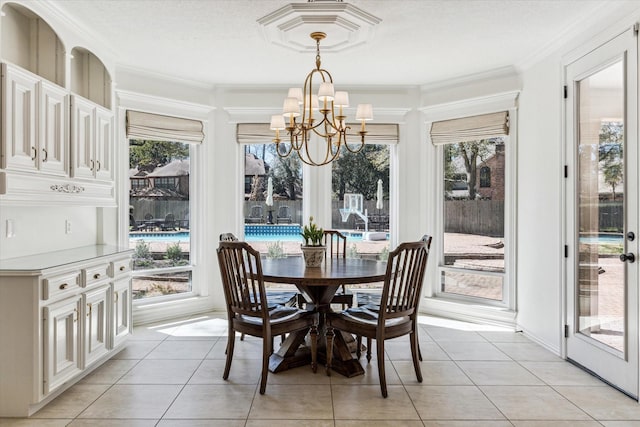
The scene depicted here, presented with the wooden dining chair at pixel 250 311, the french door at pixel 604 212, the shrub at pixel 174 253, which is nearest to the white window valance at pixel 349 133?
the shrub at pixel 174 253

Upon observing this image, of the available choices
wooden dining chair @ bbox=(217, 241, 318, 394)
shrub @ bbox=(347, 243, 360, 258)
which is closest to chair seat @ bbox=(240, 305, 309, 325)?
wooden dining chair @ bbox=(217, 241, 318, 394)

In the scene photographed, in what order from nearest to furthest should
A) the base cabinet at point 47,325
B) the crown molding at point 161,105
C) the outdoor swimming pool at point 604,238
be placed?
the base cabinet at point 47,325 → the outdoor swimming pool at point 604,238 → the crown molding at point 161,105

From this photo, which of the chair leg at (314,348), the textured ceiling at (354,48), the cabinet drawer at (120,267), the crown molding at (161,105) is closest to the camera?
the textured ceiling at (354,48)

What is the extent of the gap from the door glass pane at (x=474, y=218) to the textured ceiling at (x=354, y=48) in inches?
35.8

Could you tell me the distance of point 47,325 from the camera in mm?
2676

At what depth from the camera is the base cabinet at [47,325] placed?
261 centimetres

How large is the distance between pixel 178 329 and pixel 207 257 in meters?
0.99

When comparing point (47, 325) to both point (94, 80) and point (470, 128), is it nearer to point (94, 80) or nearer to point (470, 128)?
point (94, 80)

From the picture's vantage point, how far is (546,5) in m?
3.21

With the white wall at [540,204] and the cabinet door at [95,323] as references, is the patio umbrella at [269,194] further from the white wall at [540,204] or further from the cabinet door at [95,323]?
the white wall at [540,204]

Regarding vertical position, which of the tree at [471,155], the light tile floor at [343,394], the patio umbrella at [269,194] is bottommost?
the light tile floor at [343,394]

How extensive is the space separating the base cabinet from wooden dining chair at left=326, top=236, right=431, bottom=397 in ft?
5.55

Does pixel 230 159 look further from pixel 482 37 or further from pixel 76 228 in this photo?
pixel 482 37

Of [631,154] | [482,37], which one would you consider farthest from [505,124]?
[631,154]
